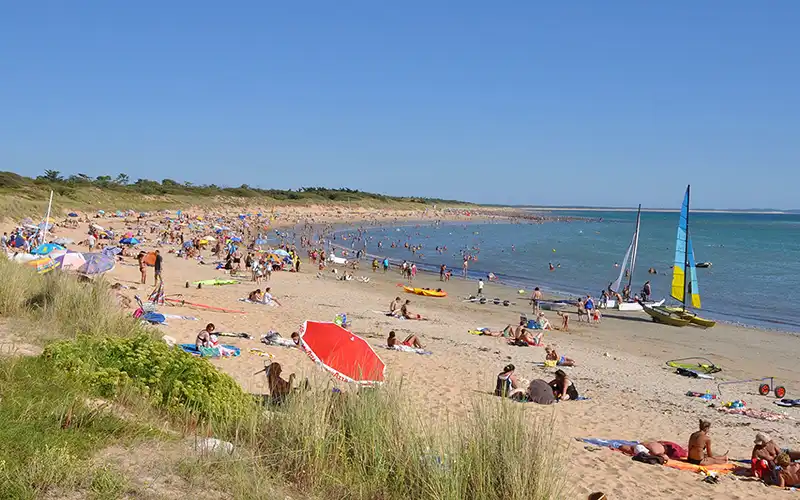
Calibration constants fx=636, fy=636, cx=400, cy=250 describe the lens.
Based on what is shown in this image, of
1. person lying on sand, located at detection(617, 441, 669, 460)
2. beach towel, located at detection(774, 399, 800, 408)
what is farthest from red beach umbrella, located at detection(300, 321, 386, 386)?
beach towel, located at detection(774, 399, 800, 408)

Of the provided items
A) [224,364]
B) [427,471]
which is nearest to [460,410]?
[224,364]

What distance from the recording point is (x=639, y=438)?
1023 centimetres

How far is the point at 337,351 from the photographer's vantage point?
8695 mm

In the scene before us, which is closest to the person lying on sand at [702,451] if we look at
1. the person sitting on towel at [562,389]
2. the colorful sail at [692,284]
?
the person sitting on towel at [562,389]

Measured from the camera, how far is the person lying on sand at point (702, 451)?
9078 millimetres

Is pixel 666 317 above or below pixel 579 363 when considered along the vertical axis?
above

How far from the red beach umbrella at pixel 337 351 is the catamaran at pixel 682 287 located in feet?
61.9

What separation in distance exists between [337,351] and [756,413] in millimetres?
8746

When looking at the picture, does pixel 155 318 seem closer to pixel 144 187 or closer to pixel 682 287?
pixel 682 287

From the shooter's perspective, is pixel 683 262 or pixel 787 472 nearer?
pixel 787 472

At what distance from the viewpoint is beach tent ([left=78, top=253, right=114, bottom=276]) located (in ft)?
60.0

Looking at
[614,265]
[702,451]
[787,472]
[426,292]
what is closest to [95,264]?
[426,292]

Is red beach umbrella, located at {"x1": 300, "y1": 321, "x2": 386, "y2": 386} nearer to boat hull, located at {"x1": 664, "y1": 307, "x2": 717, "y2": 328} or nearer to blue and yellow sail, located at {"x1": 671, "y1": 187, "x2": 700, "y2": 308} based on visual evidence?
boat hull, located at {"x1": 664, "y1": 307, "x2": 717, "y2": 328}

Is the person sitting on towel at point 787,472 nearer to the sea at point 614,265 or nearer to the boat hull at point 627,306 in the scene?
the sea at point 614,265
